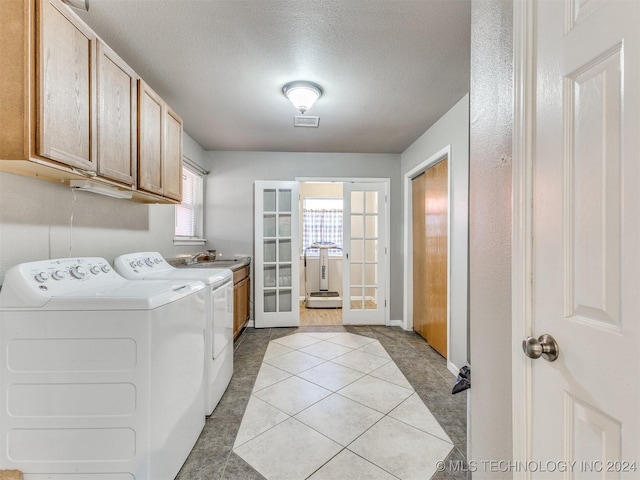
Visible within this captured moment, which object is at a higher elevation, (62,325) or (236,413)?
(62,325)

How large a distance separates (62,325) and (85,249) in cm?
81

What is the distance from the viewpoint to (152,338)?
1.27 meters

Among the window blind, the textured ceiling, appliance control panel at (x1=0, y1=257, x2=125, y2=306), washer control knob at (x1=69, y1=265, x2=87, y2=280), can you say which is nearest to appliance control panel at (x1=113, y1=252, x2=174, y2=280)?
appliance control panel at (x1=0, y1=257, x2=125, y2=306)

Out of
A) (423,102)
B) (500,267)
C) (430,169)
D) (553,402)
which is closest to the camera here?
(553,402)

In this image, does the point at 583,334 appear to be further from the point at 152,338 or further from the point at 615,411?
the point at 152,338

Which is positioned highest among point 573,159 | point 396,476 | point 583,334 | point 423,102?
point 423,102

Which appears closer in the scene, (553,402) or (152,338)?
(553,402)

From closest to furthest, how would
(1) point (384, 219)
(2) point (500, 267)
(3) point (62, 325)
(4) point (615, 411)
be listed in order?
(4) point (615, 411)
(2) point (500, 267)
(3) point (62, 325)
(1) point (384, 219)

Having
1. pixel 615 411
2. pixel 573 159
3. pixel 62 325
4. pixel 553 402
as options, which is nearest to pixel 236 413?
pixel 62 325

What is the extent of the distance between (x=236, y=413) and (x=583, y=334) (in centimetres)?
205

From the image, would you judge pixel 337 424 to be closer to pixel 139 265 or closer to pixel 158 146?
pixel 139 265

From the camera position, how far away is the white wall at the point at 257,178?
4.00m

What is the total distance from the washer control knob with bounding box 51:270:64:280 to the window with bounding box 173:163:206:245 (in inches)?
66.9

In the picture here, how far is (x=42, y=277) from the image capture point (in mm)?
1339
